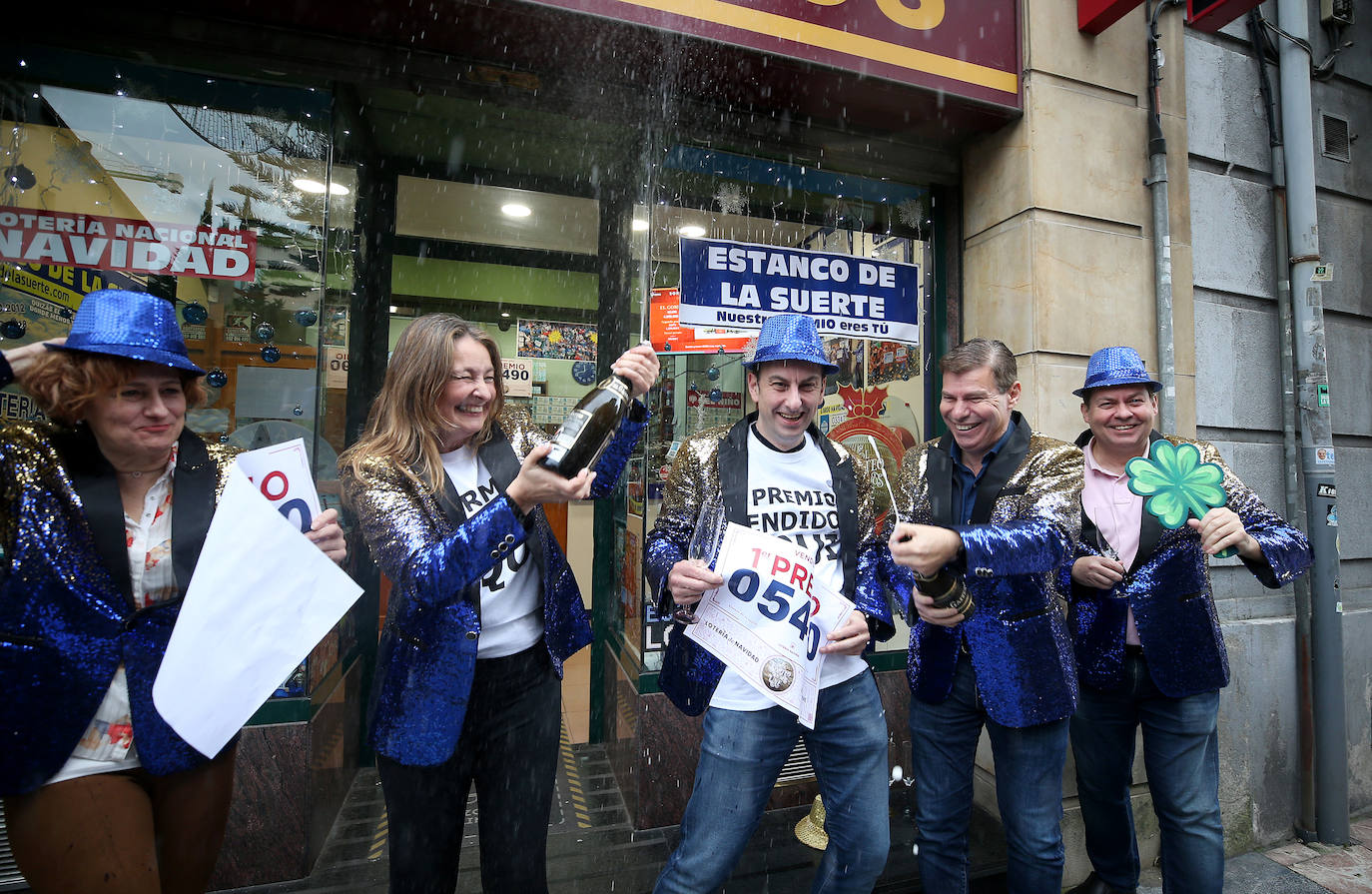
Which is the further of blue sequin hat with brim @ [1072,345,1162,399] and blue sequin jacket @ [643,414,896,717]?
blue sequin hat with brim @ [1072,345,1162,399]

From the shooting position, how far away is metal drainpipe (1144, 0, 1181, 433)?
382 cm

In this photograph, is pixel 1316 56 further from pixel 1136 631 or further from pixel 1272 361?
pixel 1136 631

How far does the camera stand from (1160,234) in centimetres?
395

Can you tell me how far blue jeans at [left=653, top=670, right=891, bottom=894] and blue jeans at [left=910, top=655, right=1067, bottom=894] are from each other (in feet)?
1.10

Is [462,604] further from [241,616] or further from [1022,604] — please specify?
[1022,604]

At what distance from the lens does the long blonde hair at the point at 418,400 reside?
2014 millimetres

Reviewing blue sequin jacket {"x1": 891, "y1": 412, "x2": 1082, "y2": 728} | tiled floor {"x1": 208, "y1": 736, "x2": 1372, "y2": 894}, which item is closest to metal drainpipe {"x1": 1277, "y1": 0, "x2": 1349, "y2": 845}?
tiled floor {"x1": 208, "y1": 736, "x2": 1372, "y2": 894}

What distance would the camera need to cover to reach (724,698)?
91.0 inches

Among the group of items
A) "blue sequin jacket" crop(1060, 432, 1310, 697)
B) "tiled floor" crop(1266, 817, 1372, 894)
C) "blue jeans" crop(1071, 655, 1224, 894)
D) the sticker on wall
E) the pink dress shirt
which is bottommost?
"tiled floor" crop(1266, 817, 1372, 894)

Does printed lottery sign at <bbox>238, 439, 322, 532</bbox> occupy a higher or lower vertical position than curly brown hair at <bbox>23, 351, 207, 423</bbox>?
lower

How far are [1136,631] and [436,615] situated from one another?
2.62 m

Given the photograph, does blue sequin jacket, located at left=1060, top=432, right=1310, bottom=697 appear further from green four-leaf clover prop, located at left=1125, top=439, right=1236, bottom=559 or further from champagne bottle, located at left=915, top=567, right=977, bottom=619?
champagne bottle, located at left=915, top=567, right=977, bottom=619

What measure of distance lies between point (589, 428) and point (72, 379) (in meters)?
1.24

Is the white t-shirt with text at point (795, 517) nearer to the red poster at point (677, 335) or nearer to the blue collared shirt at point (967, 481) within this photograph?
the blue collared shirt at point (967, 481)
